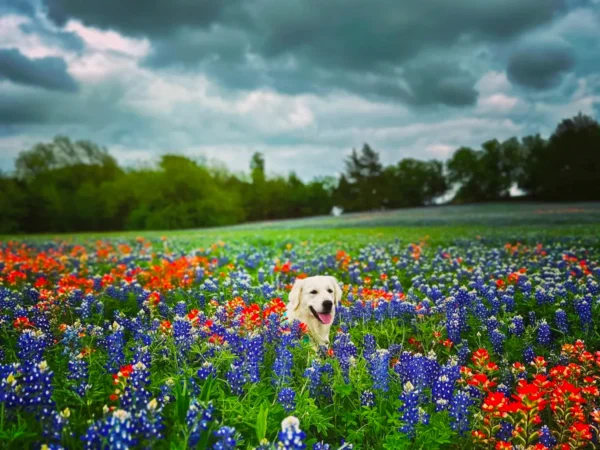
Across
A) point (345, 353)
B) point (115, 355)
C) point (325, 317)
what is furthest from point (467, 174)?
point (115, 355)

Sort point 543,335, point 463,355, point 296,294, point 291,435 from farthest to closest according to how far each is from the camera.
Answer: point 296,294 < point 543,335 < point 463,355 < point 291,435

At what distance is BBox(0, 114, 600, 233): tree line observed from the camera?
16.0 metres

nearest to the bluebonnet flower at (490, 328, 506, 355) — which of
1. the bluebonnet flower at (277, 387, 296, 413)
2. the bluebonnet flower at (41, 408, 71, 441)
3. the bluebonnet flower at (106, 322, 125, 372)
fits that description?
the bluebonnet flower at (277, 387, 296, 413)

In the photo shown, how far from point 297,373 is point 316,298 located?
1174mm

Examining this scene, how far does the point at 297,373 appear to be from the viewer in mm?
3740

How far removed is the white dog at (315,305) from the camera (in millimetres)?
4807

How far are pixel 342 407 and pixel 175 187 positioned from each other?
1845 inches

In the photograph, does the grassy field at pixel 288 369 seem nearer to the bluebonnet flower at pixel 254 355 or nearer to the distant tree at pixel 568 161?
the bluebonnet flower at pixel 254 355

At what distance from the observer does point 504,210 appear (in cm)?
2469

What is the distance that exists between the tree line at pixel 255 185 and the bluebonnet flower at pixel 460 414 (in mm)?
13463

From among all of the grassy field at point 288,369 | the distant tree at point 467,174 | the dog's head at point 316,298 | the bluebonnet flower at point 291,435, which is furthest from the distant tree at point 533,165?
the bluebonnet flower at point 291,435

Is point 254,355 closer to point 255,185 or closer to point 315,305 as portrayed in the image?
point 315,305

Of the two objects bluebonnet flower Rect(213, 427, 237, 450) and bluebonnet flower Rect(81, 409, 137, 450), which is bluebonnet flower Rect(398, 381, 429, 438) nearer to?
bluebonnet flower Rect(213, 427, 237, 450)

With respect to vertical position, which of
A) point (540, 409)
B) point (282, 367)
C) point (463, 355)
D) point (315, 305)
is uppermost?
point (315, 305)
